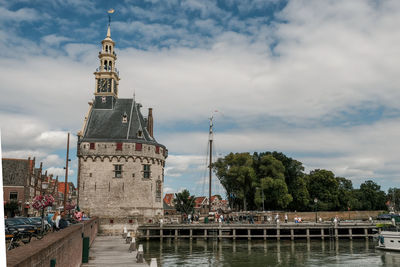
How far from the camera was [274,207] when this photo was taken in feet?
217

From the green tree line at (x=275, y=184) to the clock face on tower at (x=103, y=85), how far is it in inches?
962

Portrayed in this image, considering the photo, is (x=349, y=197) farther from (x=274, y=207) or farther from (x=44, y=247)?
(x=44, y=247)

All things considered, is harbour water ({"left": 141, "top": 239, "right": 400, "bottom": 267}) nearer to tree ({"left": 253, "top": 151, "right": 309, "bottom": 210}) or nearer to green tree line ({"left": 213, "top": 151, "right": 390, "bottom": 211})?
green tree line ({"left": 213, "top": 151, "right": 390, "bottom": 211})

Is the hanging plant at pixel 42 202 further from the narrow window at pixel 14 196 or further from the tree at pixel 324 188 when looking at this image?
the tree at pixel 324 188

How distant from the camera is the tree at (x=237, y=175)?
200ft

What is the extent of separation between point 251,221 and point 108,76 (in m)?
28.6

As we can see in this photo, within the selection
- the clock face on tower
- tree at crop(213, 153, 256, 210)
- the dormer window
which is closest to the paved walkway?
the dormer window

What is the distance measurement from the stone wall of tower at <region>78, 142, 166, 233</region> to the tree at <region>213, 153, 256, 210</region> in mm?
18461

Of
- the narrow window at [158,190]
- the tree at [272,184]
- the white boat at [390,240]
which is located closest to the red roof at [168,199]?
the tree at [272,184]

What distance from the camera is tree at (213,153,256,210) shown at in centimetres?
6088

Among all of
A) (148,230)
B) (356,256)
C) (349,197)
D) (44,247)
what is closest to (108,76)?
(148,230)

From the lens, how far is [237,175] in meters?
61.2

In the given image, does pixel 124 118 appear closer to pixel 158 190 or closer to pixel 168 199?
pixel 158 190

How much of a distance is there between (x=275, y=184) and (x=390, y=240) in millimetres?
25929
